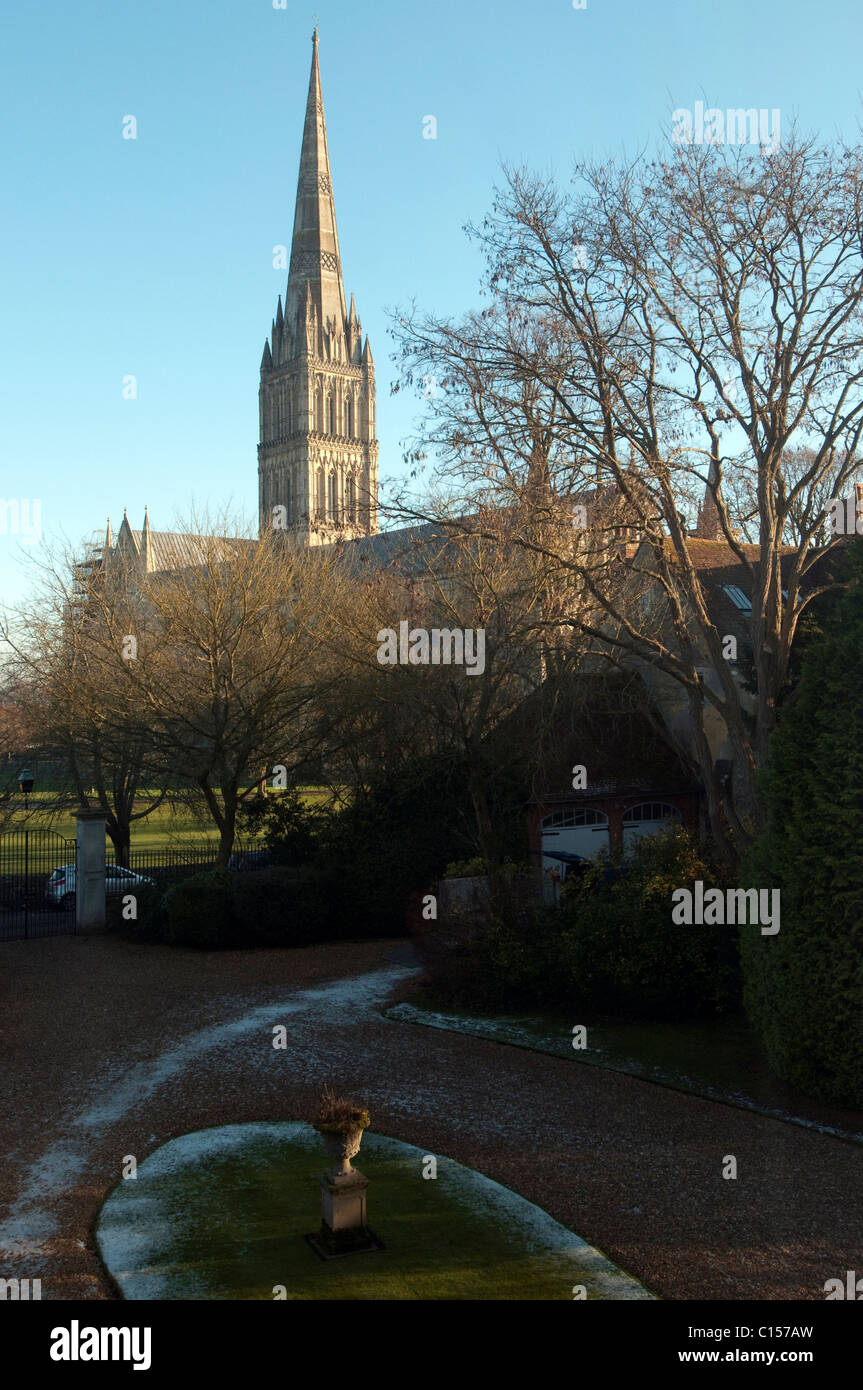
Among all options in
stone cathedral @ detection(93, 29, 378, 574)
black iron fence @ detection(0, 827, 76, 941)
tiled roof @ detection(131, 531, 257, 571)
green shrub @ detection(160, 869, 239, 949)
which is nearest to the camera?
green shrub @ detection(160, 869, 239, 949)

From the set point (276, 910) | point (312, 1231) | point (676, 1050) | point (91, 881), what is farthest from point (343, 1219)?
point (91, 881)

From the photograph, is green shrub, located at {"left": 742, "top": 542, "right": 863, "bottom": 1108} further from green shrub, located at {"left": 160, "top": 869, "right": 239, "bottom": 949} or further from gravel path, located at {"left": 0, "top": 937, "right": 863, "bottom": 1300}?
green shrub, located at {"left": 160, "top": 869, "right": 239, "bottom": 949}

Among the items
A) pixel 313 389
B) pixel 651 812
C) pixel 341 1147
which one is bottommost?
pixel 341 1147

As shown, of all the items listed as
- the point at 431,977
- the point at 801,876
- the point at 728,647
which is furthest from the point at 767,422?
the point at 431,977

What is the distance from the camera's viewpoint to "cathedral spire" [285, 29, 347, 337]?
289 feet

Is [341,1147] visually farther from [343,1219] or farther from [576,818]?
[576,818]

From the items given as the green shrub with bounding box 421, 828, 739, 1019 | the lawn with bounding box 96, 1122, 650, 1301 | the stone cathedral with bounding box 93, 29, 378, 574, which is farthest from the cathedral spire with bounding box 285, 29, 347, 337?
the lawn with bounding box 96, 1122, 650, 1301

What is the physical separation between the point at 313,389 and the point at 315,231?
53.7 feet

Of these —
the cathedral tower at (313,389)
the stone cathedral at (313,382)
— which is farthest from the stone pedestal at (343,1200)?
the cathedral tower at (313,389)

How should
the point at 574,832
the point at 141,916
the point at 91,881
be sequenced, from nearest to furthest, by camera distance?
1. the point at 141,916
2. the point at 574,832
3. the point at 91,881

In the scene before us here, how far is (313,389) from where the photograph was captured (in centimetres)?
10456

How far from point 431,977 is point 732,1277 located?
8.92 m

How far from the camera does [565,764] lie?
2134 centimetres

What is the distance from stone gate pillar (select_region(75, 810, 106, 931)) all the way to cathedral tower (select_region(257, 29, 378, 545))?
3037 inches
